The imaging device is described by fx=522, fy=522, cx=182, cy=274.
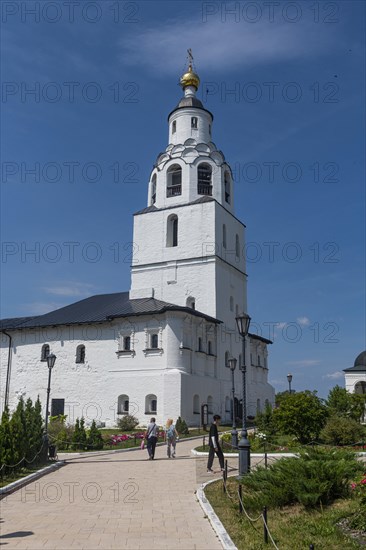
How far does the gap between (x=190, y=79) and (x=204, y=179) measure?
942 centimetres

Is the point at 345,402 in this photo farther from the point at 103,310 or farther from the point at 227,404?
the point at 103,310

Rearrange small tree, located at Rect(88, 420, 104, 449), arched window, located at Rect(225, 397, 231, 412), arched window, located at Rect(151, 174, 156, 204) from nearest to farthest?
small tree, located at Rect(88, 420, 104, 449) → arched window, located at Rect(225, 397, 231, 412) → arched window, located at Rect(151, 174, 156, 204)

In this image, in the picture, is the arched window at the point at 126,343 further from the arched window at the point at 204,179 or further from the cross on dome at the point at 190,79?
the cross on dome at the point at 190,79

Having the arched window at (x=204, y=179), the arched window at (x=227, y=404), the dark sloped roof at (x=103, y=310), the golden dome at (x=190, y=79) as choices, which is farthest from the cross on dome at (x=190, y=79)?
the arched window at (x=227, y=404)

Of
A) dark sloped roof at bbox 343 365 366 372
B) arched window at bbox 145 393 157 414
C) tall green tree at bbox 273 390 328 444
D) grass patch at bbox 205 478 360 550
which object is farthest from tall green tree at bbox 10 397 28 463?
dark sloped roof at bbox 343 365 366 372

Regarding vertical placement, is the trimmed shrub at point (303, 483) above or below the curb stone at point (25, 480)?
above

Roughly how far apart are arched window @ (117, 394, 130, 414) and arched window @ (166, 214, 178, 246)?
478 inches

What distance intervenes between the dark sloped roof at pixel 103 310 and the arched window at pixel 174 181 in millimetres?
8766

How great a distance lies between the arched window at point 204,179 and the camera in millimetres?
41031

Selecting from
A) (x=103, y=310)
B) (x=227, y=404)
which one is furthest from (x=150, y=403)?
(x=103, y=310)

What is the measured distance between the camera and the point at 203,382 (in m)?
34.6

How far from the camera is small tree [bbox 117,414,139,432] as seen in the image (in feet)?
102

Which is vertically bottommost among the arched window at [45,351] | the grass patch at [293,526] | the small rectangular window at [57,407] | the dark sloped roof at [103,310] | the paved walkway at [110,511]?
the paved walkway at [110,511]

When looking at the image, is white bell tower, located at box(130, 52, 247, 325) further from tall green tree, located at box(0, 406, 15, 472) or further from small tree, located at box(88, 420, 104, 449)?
tall green tree, located at box(0, 406, 15, 472)
